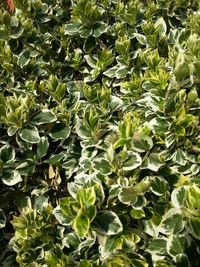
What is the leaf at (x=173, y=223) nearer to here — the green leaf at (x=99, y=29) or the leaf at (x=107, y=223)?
the leaf at (x=107, y=223)

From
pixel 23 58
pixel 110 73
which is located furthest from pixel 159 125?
pixel 23 58

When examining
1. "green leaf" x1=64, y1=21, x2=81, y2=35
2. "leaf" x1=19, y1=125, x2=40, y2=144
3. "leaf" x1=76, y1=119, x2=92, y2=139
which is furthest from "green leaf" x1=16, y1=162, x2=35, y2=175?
"green leaf" x1=64, y1=21, x2=81, y2=35

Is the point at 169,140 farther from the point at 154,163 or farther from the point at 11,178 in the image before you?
the point at 11,178

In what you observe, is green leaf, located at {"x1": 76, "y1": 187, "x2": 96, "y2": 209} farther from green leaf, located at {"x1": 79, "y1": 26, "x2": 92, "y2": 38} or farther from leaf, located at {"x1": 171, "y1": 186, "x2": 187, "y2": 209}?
green leaf, located at {"x1": 79, "y1": 26, "x2": 92, "y2": 38}

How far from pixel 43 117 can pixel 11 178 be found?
348mm

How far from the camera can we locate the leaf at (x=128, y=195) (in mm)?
1485

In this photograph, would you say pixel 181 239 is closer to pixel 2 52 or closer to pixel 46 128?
pixel 46 128

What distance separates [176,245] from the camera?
1408 millimetres

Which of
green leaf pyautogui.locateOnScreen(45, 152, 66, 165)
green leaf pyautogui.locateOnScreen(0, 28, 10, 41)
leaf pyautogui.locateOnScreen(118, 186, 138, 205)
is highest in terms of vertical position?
green leaf pyautogui.locateOnScreen(0, 28, 10, 41)

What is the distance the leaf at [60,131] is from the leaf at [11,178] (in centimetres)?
27

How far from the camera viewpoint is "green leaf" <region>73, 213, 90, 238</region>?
136cm

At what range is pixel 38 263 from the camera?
5.37 ft

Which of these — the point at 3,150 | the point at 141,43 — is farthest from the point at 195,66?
the point at 3,150

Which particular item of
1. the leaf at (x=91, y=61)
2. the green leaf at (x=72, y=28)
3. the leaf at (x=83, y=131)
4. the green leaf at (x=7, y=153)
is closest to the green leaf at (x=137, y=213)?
the leaf at (x=83, y=131)
